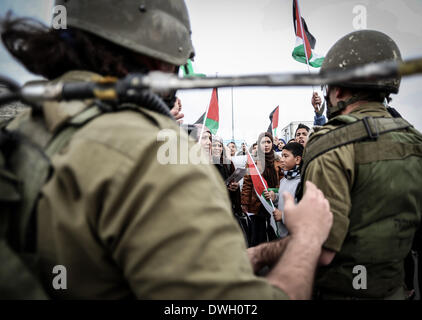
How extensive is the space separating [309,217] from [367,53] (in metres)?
1.82

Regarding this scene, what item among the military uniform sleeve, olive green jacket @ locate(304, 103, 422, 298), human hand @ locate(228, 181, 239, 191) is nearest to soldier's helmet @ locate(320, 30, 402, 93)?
olive green jacket @ locate(304, 103, 422, 298)

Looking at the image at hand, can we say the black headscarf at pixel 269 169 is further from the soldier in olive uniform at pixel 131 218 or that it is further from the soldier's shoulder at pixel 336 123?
the soldier in olive uniform at pixel 131 218

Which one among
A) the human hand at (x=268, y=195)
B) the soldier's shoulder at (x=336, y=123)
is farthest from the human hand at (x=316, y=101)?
the soldier's shoulder at (x=336, y=123)

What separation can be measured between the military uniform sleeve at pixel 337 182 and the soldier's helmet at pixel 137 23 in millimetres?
1341

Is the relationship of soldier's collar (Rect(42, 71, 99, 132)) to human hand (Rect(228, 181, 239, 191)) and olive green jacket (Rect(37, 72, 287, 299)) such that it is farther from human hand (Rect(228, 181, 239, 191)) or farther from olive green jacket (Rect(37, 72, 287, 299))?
human hand (Rect(228, 181, 239, 191))

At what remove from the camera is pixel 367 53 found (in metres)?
2.15

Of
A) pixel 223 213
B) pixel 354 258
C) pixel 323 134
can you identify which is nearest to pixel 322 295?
pixel 354 258

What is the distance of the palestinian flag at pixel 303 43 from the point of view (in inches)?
237

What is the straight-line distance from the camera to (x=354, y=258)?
1.86 m

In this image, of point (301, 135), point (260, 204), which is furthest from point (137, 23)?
point (301, 135)

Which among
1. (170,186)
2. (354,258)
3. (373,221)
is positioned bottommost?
(354,258)
